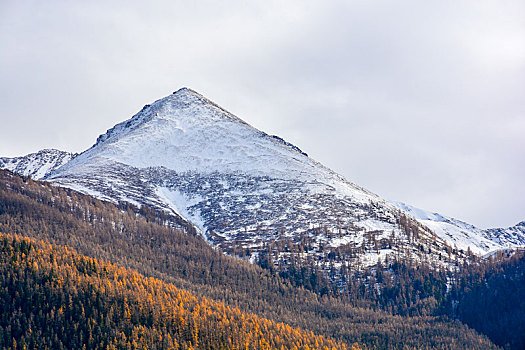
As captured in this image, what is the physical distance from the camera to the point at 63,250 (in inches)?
7254

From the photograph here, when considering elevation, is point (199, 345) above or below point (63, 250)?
below

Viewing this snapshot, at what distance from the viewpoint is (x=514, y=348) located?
644ft

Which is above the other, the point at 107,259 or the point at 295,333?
the point at 107,259

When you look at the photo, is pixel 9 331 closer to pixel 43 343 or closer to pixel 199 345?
pixel 43 343

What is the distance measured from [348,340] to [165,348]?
68.0 metres

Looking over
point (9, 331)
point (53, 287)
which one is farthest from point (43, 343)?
point (53, 287)

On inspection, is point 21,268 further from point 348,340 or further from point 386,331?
point 386,331

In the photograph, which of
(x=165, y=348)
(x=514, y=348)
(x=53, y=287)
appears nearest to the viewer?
(x=165, y=348)

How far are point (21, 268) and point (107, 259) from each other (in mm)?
40012

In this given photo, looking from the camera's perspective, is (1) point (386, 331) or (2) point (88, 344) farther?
(1) point (386, 331)

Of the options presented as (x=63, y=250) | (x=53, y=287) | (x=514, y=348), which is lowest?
(x=514, y=348)

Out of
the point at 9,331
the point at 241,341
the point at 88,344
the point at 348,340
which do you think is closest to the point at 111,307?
the point at 88,344

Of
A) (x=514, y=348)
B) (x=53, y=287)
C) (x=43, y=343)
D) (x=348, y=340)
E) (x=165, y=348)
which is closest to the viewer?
(x=43, y=343)

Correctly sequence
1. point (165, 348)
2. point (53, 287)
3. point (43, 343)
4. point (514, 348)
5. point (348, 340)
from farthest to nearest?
point (514, 348), point (348, 340), point (53, 287), point (165, 348), point (43, 343)
